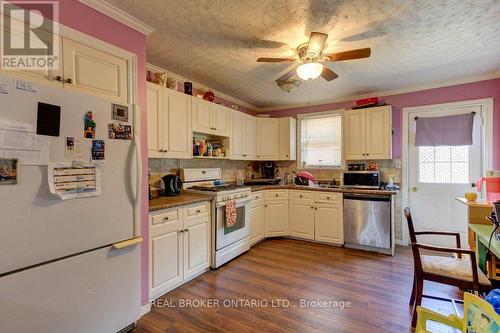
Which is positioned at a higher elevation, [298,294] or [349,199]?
[349,199]

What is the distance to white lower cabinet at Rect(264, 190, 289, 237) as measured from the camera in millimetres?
4043

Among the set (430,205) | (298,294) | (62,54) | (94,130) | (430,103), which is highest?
(430,103)

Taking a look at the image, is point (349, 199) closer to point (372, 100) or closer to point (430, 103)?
point (372, 100)

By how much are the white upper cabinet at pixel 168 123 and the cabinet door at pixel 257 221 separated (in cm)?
138

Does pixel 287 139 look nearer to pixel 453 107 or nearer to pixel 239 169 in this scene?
pixel 239 169

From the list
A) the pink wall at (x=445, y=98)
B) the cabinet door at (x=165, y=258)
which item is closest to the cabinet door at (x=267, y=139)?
the pink wall at (x=445, y=98)

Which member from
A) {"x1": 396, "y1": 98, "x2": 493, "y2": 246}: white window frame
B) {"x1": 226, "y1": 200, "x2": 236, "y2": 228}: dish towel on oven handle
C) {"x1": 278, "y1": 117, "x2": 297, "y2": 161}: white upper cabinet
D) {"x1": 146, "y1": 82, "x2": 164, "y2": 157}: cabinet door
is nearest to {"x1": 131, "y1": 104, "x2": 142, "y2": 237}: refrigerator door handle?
{"x1": 146, "y1": 82, "x2": 164, "y2": 157}: cabinet door

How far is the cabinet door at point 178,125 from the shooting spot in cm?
274

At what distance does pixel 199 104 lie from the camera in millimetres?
3197

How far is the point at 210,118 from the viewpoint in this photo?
3.39 meters

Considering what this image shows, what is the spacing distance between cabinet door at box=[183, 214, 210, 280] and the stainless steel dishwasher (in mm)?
2170

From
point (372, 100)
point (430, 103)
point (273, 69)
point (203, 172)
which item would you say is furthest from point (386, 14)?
point (203, 172)

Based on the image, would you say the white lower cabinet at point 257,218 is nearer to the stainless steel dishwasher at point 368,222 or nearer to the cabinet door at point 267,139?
the cabinet door at point 267,139

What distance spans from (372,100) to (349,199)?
1650mm
